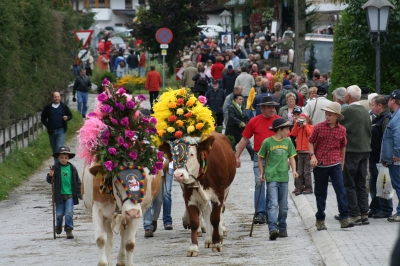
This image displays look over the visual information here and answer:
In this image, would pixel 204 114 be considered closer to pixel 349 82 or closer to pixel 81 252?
pixel 81 252

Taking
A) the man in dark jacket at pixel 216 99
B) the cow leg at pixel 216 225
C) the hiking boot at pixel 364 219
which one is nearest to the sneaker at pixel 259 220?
the hiking boot at pixel 364 219

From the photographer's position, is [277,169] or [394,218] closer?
[277,169]

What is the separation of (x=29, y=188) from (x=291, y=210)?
21.6 ft

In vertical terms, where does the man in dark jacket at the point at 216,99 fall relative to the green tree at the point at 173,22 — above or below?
below

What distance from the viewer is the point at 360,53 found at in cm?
2016

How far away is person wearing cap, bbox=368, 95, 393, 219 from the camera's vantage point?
14.7m

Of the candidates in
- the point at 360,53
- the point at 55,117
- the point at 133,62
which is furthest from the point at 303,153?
the point at 133,62

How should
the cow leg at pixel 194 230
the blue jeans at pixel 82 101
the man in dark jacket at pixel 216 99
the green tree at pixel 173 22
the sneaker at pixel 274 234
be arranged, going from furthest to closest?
the green tree at pixel 173 22
the blue jeans at pixel 82 101
the man in dark jacket at pixel 216 99
the sneaker at pixel 274 234
the cow leg at pixel 194 230

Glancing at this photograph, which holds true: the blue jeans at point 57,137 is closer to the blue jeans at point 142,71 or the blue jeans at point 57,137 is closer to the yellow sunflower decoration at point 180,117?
the yellow sunflower decoration at point 180,117

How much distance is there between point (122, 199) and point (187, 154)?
161cm

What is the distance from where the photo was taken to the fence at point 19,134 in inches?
870

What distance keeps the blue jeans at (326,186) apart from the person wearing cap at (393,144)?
2.88 feet

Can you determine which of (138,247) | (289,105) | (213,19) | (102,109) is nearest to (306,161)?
(289,105)

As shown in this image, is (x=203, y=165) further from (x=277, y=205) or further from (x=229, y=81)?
(x=229, y=81)
